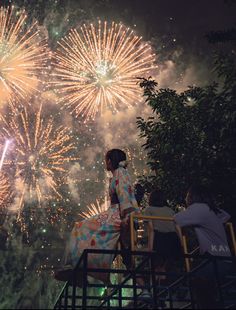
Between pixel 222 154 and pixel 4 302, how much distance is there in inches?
3074

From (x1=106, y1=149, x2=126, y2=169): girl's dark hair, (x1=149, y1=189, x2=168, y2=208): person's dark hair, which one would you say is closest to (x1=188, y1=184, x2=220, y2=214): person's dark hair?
(x1=106, y1=149, x2=126, y2=169): girl's dark hair

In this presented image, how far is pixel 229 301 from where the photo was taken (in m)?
5.40

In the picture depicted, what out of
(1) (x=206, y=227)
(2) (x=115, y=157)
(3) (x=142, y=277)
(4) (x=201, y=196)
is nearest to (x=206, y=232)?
(1) (x=206, y=227)

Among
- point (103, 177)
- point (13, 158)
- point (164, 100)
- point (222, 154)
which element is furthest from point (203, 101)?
point (103, 177)

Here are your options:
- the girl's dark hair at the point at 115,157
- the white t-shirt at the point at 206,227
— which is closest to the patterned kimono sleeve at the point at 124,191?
the girl's dark hair at the point at 115,157

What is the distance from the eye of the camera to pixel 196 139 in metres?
9.80

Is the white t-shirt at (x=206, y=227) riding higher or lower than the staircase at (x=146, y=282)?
higher

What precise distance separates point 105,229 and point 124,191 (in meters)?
0.63

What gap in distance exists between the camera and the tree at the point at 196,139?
9.12 m

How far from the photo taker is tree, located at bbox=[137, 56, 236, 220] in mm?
9125

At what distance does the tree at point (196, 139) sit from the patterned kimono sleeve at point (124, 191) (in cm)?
380

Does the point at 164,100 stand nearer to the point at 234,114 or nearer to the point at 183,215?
the point at 234,114

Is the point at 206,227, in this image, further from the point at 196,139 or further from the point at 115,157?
the point at 196,139

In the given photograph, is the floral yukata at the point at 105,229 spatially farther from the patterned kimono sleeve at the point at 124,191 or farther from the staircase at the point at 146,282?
the staircase at the point at 146,282
